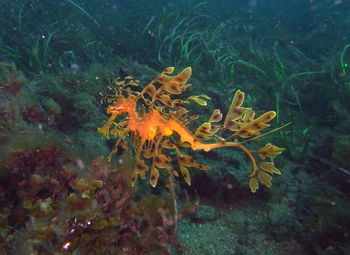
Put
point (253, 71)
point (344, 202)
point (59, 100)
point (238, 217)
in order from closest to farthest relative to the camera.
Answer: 1. point (344, 202)
2. point (238, 217)
3. point (59, 100)
4. point (253, 71)

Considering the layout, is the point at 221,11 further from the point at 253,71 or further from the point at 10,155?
the point at 10,155

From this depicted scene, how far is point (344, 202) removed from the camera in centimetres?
285

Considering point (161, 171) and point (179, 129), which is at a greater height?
point (179, 129)

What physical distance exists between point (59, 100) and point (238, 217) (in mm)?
2536

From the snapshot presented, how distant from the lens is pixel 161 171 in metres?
3.16

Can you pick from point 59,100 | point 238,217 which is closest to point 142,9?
point 59,100

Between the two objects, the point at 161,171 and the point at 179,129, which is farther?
the point at 161,171

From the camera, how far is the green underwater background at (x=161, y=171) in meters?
2.08

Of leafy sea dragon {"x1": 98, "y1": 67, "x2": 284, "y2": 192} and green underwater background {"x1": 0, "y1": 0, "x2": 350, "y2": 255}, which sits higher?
leafy sea dragon {"x1": 98, "y1": 67, "x2": 284, "y2": 192}

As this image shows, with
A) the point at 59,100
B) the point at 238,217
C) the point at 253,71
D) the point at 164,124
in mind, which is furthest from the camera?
the point at 253,71

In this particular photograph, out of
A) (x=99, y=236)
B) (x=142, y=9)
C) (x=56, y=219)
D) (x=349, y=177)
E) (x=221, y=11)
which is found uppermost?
(x=56, y=219)

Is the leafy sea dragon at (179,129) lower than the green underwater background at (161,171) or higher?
higher

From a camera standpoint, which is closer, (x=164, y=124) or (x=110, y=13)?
(x=164, y=124)

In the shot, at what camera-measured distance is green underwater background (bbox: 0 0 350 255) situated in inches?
81.8
